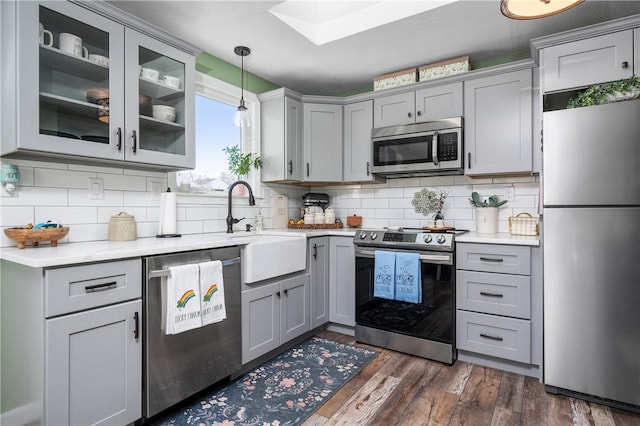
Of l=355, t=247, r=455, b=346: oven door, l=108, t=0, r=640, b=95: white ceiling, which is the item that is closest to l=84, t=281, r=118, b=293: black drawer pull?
l=108, t=0, r=640, b=95: white ceiling

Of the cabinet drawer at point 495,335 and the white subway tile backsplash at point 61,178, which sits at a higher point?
the white subway tile backsplash at point 61,178

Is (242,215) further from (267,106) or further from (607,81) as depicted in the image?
(607,81)

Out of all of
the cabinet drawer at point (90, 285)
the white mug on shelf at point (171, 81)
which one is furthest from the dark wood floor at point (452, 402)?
the white mug on shelf at point (171, 81)

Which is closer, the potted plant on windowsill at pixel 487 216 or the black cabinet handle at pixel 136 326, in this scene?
the black cabinet handle at pixel 136 326

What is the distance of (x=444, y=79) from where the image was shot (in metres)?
2.92

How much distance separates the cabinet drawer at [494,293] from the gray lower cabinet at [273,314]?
1.19 meters

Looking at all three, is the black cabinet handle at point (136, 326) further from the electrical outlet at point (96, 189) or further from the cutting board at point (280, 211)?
the cutting board at point (280, 211)

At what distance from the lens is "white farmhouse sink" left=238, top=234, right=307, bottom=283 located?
7.49 ft

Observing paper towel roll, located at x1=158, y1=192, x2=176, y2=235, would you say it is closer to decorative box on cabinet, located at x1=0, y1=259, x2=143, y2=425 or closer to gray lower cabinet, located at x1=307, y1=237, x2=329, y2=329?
decorative box on cabinet, located at x1=0, y1=259, x2=143, y2=425

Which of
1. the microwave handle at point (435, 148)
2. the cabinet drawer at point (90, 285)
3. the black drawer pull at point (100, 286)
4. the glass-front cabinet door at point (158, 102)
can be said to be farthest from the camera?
the microwave handle at point (435, 148)

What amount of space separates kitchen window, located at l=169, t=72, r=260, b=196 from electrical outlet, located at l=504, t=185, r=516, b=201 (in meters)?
2.37

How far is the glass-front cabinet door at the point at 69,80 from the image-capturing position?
5.41 ft

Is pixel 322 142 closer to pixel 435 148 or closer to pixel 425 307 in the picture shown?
pixel 435 148

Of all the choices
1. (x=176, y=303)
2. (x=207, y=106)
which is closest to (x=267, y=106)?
(x=207, y=106)
